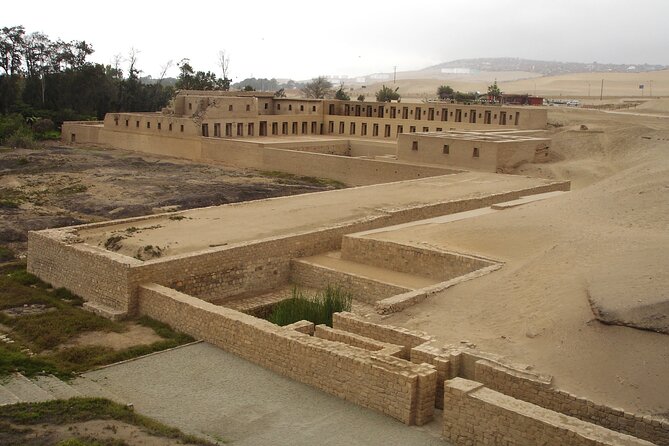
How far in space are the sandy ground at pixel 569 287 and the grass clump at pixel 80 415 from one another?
11.8 ft

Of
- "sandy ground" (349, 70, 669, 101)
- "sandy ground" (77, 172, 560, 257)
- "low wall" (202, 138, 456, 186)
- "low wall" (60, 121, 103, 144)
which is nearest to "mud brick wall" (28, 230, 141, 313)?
"sandy ground" (77, 172, 560, 257)

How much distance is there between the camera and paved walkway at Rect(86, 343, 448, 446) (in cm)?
788

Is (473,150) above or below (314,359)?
above

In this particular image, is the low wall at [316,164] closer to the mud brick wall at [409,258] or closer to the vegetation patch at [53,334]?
the mud brick wall at [409,258]

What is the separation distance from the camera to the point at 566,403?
25.1ft

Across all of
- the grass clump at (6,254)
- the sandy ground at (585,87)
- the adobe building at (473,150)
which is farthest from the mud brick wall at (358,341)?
the sandy ground at (585,87)

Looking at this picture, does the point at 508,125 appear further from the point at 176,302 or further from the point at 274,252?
the point at 176,302

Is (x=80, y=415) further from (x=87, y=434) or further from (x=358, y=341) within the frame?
(x=358, y=341)

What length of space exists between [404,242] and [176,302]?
4848 millimetres

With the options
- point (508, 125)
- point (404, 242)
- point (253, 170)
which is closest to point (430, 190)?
point (404, 242)

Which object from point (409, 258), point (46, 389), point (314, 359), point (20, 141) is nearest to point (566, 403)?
point (314, 359)

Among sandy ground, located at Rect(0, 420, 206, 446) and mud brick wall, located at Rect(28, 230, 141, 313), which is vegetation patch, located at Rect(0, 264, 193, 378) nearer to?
mud brick wall, located at Rect(28, 230, 141, 313)

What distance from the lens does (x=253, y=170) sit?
105 feet

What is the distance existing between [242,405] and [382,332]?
2.17 metres
